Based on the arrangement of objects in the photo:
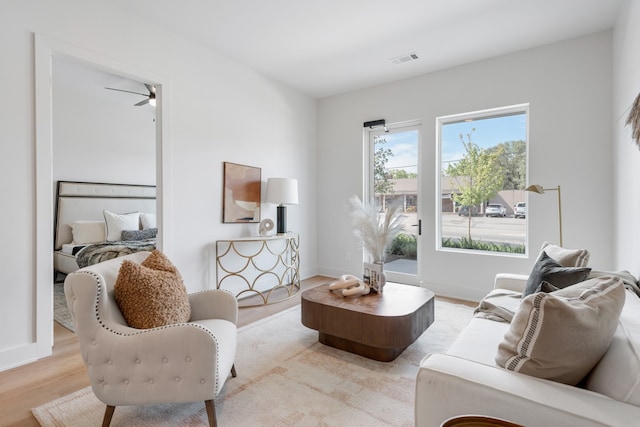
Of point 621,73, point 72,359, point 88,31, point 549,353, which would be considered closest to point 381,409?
point 549,353

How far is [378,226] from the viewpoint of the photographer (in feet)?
8.95

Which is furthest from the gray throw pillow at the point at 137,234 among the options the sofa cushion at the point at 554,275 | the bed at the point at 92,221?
the sofa cushion at the point at 554,275

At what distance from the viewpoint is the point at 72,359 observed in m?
2.34

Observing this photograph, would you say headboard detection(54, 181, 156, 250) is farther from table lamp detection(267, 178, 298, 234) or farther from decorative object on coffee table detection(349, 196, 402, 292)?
decorative object on coffee table detection(349, 196, 402, 292)

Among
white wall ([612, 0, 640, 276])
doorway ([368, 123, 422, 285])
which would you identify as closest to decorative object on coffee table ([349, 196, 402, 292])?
doorway ([368, 123, 422, 285])

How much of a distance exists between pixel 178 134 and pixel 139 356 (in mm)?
2390

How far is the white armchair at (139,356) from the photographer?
1447mm

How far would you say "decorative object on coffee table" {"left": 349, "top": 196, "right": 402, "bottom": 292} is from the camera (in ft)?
8.86

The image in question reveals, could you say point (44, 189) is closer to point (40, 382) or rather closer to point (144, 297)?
point (40, 382)

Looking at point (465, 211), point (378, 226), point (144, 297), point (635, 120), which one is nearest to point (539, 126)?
point (465, 211)

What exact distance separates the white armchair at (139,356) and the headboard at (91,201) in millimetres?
4156

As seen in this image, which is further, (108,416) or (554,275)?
(554,275)

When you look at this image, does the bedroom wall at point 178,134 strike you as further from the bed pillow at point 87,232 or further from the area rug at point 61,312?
the bed pillow at point 87,232

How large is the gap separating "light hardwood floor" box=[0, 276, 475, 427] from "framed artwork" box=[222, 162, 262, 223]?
6.00ft
